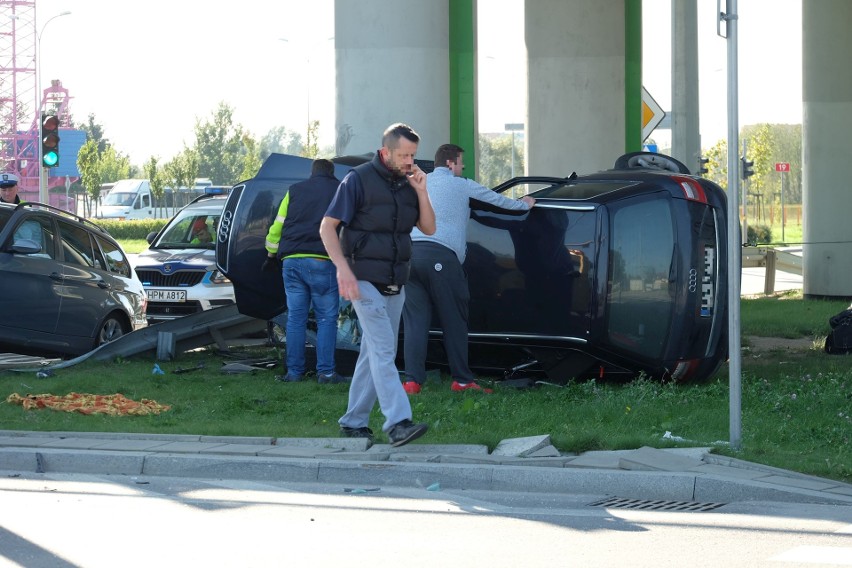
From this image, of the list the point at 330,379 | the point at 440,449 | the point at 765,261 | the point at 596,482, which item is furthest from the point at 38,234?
the point at 765,261

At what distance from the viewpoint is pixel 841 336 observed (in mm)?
13742

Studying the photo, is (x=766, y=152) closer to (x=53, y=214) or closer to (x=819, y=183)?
(x=819, y=183)

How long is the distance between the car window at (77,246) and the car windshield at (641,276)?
6008mm

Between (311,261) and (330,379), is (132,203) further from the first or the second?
(330,379)

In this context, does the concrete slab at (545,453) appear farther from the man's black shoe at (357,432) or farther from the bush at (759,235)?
the bush at (759,235)

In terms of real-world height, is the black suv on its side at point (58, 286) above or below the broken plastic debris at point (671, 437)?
above

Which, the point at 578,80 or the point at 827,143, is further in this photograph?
the point at 827,143

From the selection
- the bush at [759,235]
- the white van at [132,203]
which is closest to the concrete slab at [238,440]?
the bush at [759,235]

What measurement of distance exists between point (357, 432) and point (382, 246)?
124cm

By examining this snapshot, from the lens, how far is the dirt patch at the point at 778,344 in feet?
47.7

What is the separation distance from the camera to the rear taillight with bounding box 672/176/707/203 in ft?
34.1

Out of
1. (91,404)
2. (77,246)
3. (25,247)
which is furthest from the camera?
(77,246)

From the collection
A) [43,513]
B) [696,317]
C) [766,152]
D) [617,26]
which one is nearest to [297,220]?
[696,317]

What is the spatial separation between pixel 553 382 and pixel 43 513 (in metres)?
5.13
